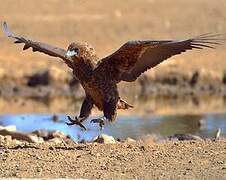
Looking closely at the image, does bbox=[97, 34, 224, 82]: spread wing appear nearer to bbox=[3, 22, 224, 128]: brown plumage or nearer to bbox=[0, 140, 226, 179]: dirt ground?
bbox=[3, 22, 224, 128]: brown plumage

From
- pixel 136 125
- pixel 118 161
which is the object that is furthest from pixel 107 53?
pixel 118 161

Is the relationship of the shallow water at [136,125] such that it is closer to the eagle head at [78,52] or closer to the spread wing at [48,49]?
the spread wing at [48,49]

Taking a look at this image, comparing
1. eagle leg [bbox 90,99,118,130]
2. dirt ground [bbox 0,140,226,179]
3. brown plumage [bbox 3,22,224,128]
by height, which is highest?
brown plumage [bbox 3,22,224,128]

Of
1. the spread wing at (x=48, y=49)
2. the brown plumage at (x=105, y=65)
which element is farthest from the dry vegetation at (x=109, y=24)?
the brown plumage at (x=105, y=65)

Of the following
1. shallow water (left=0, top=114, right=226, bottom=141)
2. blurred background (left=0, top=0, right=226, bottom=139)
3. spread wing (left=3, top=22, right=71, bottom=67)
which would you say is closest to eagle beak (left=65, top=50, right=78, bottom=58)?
spread wing (left=3, top=22, right=71, bottom=67)

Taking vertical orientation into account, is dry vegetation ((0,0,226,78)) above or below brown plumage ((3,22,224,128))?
above

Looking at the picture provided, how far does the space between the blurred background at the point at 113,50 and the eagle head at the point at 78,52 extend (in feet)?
→ 35.1

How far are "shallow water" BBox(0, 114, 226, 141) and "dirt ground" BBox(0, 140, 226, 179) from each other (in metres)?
4.93

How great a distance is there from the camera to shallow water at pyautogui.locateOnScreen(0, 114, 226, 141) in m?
16.5

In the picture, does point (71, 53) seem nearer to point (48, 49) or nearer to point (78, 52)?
point (78, 52)

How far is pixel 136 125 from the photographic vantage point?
1816 cm

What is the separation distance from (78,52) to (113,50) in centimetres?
2200

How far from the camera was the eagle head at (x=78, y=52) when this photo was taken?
10.3 m

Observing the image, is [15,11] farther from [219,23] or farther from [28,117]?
[28,117]
